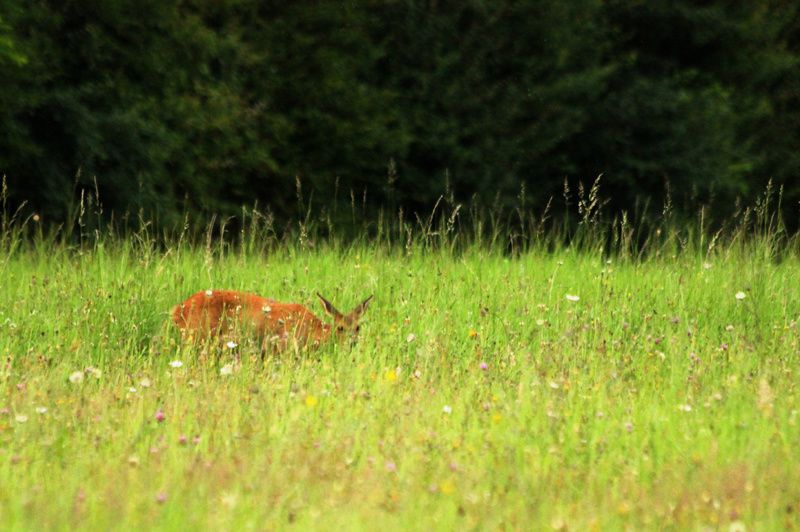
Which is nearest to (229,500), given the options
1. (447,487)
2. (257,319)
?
(447,487)

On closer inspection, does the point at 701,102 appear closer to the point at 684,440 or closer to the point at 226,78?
the point at 226,78

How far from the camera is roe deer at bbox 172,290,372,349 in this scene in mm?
6586

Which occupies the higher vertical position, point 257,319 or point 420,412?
point 420,412

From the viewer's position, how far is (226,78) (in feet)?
52.8

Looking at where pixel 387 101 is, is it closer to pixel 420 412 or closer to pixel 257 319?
pixel 257 319

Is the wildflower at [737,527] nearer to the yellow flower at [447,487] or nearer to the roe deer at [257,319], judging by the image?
the yellow flower at [447,487]

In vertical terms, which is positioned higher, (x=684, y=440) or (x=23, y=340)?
(x=684, y=440)

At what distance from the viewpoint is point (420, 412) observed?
5.04 m

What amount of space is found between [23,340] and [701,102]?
15.1m

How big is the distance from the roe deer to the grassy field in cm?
14

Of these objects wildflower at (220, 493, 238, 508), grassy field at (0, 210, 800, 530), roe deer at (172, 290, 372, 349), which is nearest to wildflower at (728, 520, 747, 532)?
grassy field at (0, 210, 800, 530)

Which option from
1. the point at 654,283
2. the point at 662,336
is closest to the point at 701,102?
the point at 654,283

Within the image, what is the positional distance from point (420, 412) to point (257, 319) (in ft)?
6.16

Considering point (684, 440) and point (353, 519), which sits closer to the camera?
point (353, 519)
